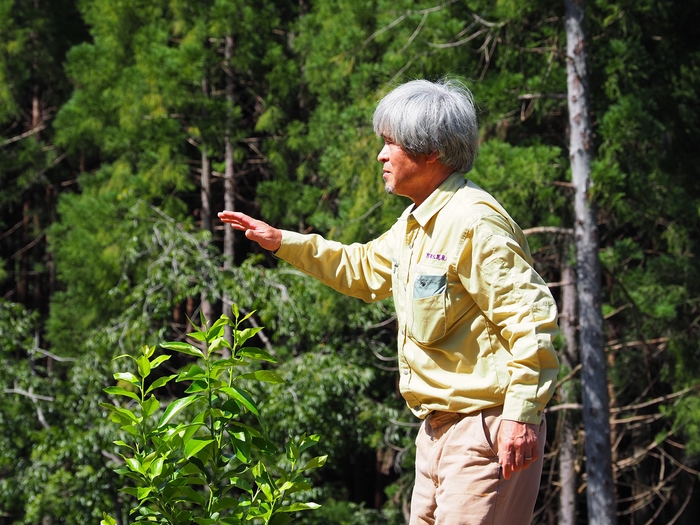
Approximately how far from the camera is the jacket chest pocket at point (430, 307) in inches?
75.5

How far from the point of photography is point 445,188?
6.59 feet

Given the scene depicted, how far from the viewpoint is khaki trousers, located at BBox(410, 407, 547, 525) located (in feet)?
6.03

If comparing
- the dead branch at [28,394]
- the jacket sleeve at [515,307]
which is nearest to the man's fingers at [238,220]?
the jacket sleeve at [515,307]

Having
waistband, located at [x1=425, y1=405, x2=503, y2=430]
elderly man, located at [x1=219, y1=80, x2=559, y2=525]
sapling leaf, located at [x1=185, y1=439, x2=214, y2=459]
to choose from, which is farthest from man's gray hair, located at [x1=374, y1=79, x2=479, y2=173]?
sapling leaf, located at [x1=185, y1=439, x2=214, y2=459]

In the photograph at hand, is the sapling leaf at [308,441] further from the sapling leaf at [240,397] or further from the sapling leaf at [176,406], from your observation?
the sapling leaf at [176,406]

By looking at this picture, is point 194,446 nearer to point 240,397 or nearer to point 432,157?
point 240,397

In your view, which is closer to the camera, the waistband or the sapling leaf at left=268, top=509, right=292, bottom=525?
the waistband

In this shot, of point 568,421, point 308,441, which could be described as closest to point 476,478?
point 308,441

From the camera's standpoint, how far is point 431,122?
6.40 feet

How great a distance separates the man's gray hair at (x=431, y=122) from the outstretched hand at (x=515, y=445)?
0.61 m

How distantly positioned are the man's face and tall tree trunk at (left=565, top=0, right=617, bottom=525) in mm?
3669

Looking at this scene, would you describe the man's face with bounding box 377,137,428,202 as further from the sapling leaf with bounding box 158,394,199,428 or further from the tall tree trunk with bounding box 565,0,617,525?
the tall tree trunk with bounding box 565,0,617,525

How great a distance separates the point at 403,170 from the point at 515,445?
653 millimetres

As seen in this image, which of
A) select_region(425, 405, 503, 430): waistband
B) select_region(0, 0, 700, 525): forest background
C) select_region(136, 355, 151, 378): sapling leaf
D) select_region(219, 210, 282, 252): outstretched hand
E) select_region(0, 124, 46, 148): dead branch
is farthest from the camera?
select_region(0, 124, 46, 148): dead branch
